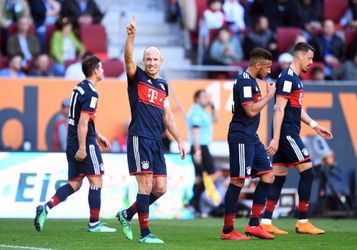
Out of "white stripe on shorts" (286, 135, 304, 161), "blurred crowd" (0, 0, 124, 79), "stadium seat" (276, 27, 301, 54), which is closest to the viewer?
"white stripe on shorts" (286, 135, 304, 161)

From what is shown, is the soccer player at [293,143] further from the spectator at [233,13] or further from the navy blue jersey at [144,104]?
A: the spectator at [233,13]

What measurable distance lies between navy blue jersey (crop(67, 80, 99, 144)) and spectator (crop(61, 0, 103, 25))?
8.66 meters

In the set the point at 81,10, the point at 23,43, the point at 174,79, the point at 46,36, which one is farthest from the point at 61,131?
the point at 81,10

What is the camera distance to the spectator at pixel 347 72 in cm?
2117

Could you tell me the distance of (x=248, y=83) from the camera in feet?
40.6

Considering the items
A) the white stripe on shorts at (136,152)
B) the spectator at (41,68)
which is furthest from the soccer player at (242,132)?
the spectator at (41,68)

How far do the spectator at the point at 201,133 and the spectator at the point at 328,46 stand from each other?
3.65 meters

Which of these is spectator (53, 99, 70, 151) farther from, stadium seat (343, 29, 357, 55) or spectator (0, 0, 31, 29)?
stadium seat (343, 29, 357, 55)

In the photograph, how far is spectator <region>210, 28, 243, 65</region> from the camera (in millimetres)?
21609

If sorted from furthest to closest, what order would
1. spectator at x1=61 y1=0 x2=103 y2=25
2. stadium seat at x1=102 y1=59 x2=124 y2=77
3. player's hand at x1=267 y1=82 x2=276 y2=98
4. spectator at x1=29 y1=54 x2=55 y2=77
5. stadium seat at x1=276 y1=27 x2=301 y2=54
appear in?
1. spectator at x1=61 y1=0 x2=103 y2=25
2. stadium seat at x1=276 y1=27 x2=301 y2=54
3. stadium seat at x1=102 y1=59 x2=124 y2=77
4. spectator at x1=29 y1=54 x2=55 y2=77
5. player's hand at x1=267 y1=82 x2=276 y2=98

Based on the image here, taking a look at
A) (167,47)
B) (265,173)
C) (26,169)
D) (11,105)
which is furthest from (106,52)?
(265,173)

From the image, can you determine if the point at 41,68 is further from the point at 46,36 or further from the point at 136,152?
the point at 136,152

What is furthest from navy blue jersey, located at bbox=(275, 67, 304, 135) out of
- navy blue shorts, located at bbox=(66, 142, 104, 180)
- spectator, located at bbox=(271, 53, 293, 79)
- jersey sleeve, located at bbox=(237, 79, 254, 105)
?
spectator, located at bbox=(271, 53, 293, 79)

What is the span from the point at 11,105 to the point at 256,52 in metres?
7.84
